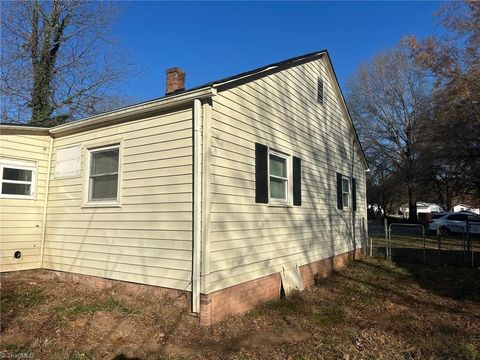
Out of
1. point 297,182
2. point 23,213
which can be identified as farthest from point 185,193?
point 23,213

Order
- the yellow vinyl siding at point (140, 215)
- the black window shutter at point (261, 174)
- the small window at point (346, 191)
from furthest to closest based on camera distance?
the small window at point (346, 191), the black window shutter at point (261, 174), the yellow vinyl siding at point (140, 215)

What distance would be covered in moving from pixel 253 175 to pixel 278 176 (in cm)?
120

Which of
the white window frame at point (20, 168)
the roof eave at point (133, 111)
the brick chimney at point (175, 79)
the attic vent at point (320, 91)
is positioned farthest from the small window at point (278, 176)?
the white window frame at point (20, 168)

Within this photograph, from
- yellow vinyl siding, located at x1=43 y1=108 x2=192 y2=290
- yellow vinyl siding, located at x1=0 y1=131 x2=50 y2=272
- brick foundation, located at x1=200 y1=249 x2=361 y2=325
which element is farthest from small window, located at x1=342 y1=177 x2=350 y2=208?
yellow vinyl siding, located at x1=0 y1=131 x2=50 y2=272

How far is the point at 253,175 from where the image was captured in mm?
7258

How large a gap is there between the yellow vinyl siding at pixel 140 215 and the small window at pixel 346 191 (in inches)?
314

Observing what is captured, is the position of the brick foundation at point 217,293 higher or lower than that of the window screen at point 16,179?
lower

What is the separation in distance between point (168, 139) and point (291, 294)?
435 centimetres

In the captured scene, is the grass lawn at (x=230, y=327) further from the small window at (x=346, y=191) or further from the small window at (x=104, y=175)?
the small window at (x=346, y=191)

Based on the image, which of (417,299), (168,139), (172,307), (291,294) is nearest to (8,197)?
(168,139)

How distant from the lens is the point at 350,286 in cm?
946

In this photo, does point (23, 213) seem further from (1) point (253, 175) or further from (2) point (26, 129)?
(1) point (253, 175)

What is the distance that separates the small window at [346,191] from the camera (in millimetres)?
12906

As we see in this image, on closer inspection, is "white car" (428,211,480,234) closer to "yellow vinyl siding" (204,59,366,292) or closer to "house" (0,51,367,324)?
"yellow vinyl siding" (204,59,366,292)
